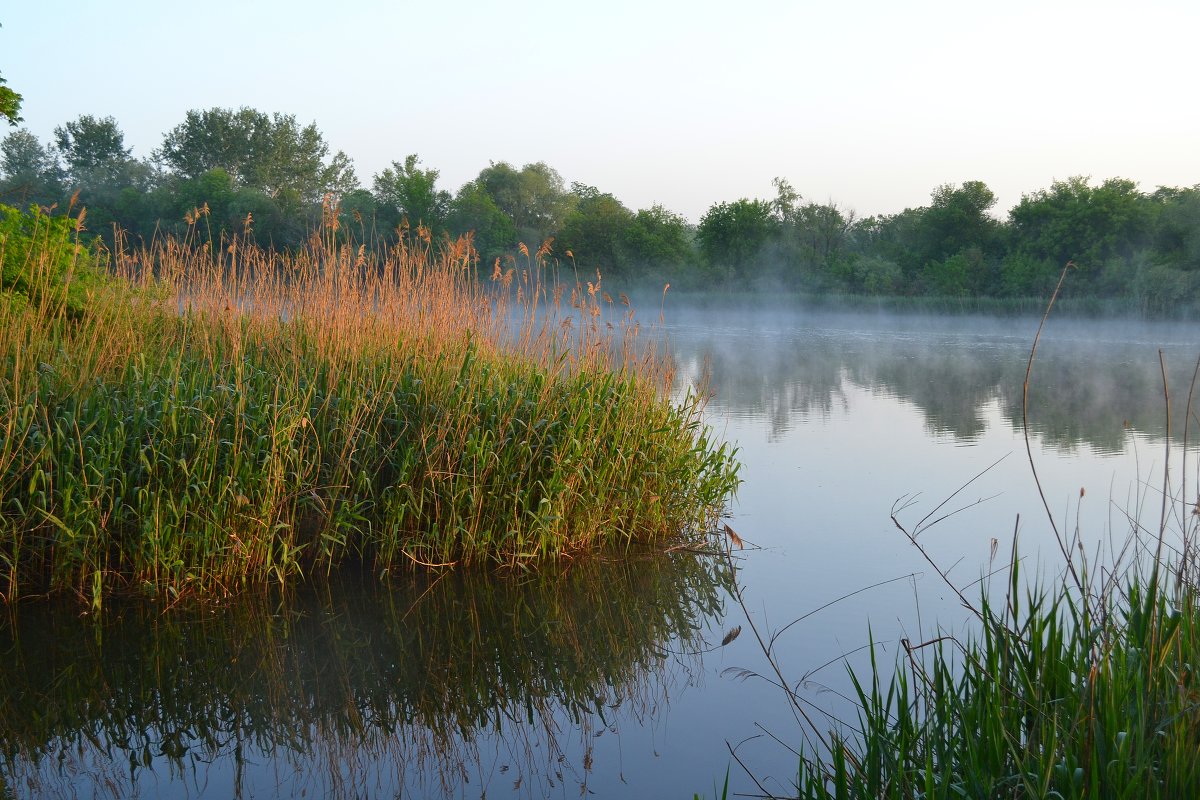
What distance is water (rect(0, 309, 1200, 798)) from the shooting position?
2961 millimetres

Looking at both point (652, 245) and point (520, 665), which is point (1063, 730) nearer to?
point (520, 665)

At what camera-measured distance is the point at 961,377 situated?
14.0 meters

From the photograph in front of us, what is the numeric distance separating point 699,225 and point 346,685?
36.7 meters

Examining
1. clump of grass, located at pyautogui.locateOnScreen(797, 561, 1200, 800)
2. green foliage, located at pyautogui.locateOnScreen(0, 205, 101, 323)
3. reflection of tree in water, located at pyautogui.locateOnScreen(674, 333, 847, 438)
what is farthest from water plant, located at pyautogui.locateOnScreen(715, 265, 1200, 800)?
green foliage, located at pyautogui.locateOnScreen(0, 205, 101, 323)

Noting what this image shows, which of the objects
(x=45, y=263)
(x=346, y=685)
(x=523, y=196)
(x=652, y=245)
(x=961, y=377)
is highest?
(x=523, y=196)

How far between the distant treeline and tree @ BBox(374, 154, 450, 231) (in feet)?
0.34

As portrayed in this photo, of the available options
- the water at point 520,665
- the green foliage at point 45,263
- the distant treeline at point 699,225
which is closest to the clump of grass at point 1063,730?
the water at point 520,665

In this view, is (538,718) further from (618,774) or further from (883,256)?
(883,256)

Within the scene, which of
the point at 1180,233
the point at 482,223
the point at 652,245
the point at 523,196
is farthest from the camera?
the point at 523,196

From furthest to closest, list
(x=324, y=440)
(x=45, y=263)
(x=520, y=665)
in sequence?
(x=45, y=263) → (x=324, y=440) → (x=520, y=665)

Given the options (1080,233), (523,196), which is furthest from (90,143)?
(1080,233)

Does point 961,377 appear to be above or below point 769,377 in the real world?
above

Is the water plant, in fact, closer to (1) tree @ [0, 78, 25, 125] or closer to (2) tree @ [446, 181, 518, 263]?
(1) tree @ [0, 78, 25, 125]

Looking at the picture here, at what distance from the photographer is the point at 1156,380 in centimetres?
1323
